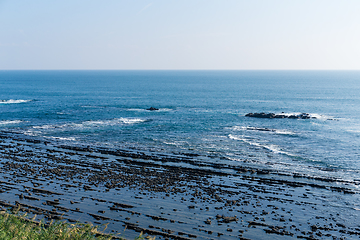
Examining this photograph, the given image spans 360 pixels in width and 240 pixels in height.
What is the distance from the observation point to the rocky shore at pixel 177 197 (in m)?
27.9

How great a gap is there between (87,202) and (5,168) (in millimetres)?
19267

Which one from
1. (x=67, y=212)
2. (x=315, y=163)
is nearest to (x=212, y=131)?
(x=315, y=163)

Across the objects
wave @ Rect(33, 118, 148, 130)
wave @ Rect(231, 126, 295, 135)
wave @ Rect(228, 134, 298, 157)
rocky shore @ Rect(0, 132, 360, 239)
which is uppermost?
wave @ Rect(33, 118, 148, 130)

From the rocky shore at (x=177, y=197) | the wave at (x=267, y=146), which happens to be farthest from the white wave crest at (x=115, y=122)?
the wave at (x=267, y=146)

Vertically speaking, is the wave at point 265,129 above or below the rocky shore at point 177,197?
above

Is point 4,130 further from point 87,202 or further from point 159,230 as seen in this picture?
point 159,230

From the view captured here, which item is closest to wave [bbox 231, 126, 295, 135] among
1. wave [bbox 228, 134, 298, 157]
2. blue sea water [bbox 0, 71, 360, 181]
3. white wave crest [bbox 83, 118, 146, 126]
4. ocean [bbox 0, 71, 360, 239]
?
blue sea water [bbox 0, 71, 360, 181]

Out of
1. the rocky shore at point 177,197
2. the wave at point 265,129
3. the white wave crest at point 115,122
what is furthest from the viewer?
the white wave crest at point 115,122

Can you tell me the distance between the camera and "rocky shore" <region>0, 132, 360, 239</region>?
27.9 m

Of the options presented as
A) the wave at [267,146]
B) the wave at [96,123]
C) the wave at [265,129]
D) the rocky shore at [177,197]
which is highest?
the wave at [96,123]

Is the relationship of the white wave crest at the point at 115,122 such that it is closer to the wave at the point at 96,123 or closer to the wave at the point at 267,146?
the wave at the point at 96,123

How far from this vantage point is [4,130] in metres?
70.1

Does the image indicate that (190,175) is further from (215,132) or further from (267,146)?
(215,132)

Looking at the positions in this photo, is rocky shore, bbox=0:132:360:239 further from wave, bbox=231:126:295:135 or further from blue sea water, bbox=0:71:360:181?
wave, bbox=231:126:295:135
